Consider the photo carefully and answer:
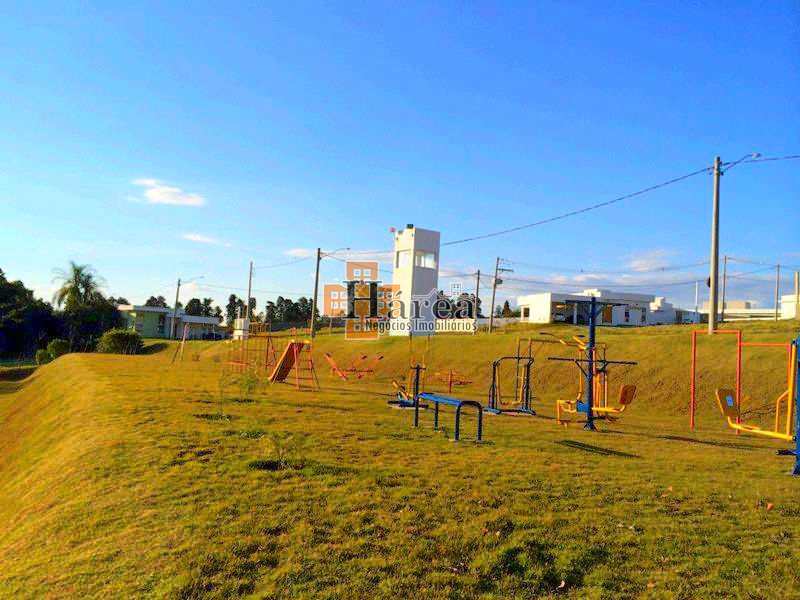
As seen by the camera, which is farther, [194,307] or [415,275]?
[194,307]

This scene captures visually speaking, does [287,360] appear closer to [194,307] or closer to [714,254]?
[714,254]

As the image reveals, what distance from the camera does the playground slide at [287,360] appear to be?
2152 cm

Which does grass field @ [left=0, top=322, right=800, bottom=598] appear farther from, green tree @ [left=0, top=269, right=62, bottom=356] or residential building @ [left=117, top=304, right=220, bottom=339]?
residential building @ [left=117, top=304, right=220, bottom=339]

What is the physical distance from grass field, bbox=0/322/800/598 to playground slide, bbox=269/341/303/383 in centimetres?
837

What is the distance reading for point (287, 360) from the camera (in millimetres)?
21922

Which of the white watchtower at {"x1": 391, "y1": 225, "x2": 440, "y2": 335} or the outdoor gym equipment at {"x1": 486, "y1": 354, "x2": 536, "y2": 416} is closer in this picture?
the outdoor gym equipment at {"x1": 486, "y1": 354, "x2": 536, "y2": 416}

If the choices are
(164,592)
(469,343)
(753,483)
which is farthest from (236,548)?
(469,343)

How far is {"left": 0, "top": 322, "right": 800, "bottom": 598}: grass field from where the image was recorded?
18.0ft

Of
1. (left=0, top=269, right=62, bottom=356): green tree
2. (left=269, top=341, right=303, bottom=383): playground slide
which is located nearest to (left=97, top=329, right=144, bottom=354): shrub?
(left=0, top=269, right=62, bottom=356): green tree

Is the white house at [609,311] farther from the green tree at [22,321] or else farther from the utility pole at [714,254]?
the green tree at [22,321]

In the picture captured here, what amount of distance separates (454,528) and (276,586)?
1883 mm

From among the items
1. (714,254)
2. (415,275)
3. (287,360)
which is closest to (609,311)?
(415,275)

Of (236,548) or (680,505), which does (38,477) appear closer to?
(236,548)

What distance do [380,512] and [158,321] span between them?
3239 inches
